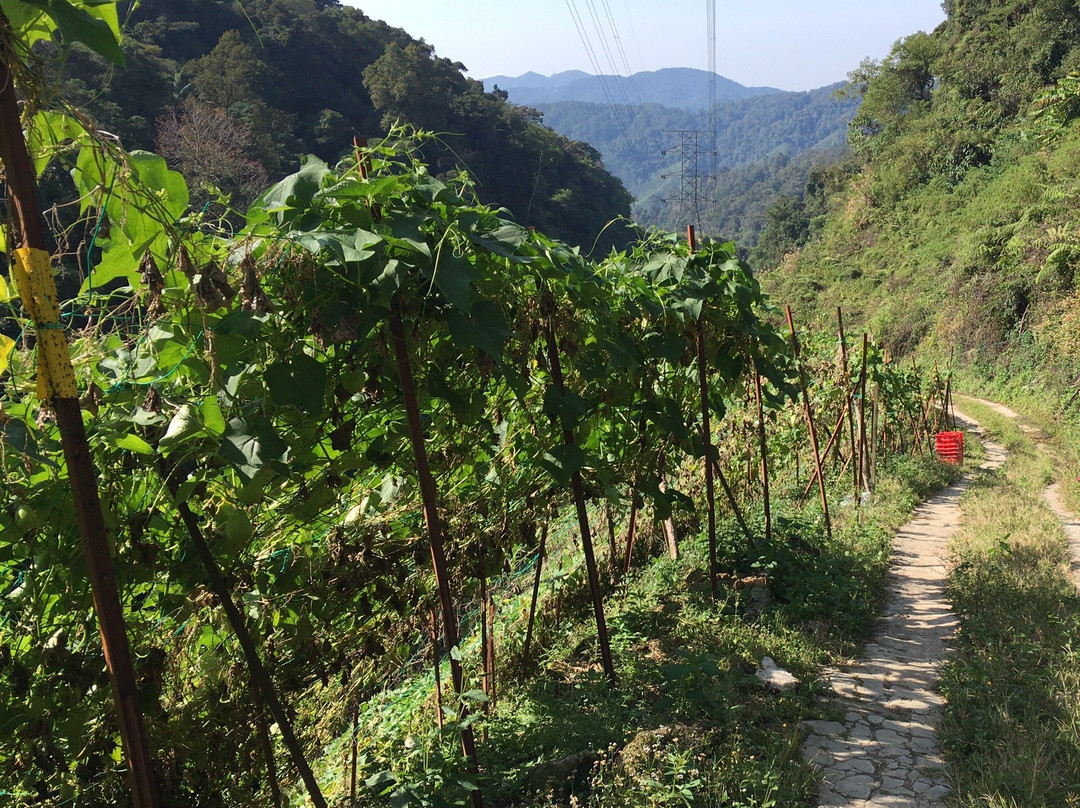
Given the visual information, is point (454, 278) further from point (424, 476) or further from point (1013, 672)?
point (1013, 672)

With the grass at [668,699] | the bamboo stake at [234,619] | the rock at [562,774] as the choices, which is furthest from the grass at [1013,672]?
the bamboo stake at [234,619]

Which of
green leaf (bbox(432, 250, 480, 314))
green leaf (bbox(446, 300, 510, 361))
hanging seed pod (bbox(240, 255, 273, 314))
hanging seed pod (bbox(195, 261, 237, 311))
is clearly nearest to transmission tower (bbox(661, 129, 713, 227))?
green leaf (bbox(446, 300, 510, 361))

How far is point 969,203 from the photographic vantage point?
28.2m

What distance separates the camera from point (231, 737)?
7.25 feet

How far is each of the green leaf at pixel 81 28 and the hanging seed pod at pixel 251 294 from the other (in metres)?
0.41

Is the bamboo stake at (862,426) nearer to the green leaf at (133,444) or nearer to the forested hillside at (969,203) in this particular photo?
the green leaf at (133,444)

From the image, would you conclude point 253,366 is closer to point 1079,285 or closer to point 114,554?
point 114,554

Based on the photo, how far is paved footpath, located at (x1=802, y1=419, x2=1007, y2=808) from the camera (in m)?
2.83

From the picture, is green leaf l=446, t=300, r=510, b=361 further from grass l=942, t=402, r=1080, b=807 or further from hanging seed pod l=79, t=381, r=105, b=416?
grass l=942, t=402, r=1080, b=807

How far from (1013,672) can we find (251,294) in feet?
12.1

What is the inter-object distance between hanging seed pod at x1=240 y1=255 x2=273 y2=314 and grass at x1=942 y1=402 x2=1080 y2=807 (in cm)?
268

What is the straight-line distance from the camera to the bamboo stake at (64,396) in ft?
4.02

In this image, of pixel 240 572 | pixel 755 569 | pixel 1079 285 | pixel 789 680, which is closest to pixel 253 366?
pixel 240 572

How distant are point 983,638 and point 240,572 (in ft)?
12.1
